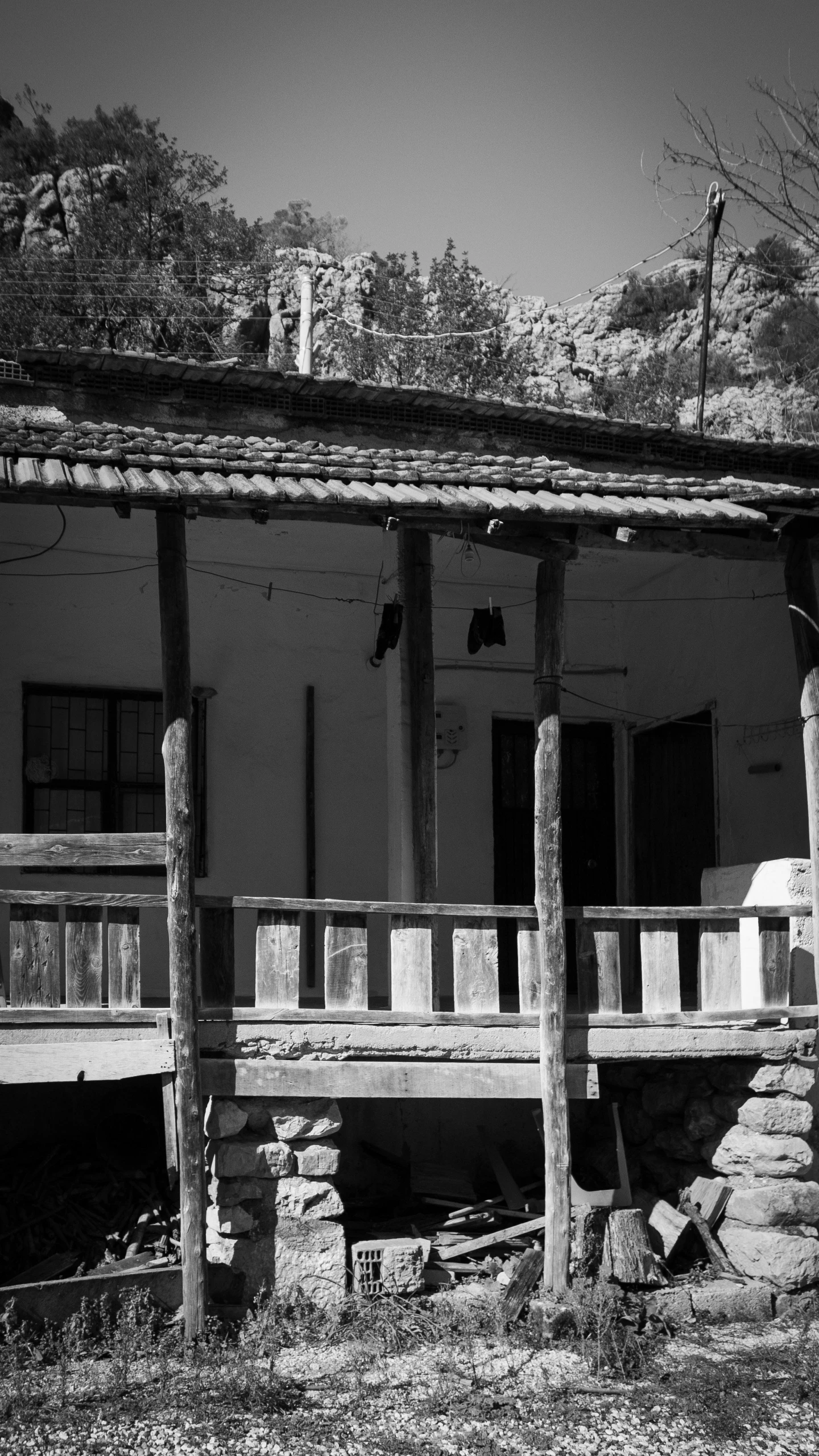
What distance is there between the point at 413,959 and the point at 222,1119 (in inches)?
58.7

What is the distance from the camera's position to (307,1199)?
7.46 metres

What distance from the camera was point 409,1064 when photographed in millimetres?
7695

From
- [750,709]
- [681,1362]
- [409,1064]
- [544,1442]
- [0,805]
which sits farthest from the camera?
[750,709]

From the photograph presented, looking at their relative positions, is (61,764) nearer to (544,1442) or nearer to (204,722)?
(204,722)

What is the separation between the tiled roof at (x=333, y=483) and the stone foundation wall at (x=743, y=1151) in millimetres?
3782

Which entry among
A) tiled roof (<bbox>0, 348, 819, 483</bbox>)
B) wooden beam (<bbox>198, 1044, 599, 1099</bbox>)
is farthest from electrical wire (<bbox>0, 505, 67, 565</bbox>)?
wooden beam (<bbox>198, 1044, 599, 1099</bbox>)

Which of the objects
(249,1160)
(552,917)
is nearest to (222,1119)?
(249,1160)

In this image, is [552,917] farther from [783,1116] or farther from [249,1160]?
[249,1160]

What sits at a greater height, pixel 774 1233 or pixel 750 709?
pixel 750 709

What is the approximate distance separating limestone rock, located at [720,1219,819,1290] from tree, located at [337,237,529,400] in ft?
64.5

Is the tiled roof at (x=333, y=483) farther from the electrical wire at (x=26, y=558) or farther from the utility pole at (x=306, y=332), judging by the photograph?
the utility pole at (x=306, y=332)

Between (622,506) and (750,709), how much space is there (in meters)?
3.51

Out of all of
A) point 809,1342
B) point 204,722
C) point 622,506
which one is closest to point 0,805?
point 204,722

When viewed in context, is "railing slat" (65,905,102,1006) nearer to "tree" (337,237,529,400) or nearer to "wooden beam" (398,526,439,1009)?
"wooden beam" (398,526,439,1009)
